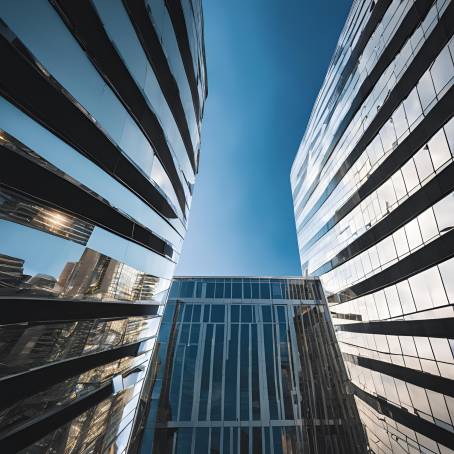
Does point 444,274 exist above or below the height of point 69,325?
above

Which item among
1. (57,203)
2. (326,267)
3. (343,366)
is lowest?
(343,366)

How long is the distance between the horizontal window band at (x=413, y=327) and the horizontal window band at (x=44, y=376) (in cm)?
1613

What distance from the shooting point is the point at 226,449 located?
1875 cm

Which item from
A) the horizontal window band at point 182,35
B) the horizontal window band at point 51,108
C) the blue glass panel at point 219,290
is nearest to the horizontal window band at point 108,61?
the horizontal window band at point 51,108

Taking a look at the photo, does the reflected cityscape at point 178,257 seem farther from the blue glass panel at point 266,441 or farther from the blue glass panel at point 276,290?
the blue glass panel at point 276,290

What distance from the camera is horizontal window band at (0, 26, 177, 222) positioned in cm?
442

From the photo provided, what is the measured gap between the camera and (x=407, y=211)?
45.0 ft

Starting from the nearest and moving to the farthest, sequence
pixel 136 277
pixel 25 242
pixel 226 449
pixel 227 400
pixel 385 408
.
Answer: pixel 25 242 < pixel 136 277 < pixel 385 408 < pixel 226 449 < pixel 227 400

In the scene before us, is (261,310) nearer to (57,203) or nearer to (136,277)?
(136,277)

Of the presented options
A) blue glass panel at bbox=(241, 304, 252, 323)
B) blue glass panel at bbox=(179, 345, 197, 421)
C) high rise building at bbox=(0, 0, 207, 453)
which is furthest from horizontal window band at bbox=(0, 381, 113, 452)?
blue glass panel at bbox=(241, 304, 252, 323)

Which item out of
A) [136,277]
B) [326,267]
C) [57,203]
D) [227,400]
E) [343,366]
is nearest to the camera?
[57,203]

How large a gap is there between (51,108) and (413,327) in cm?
2010

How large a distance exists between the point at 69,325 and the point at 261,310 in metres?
23.6

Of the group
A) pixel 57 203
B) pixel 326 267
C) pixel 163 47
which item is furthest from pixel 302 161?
pixel 57 203
